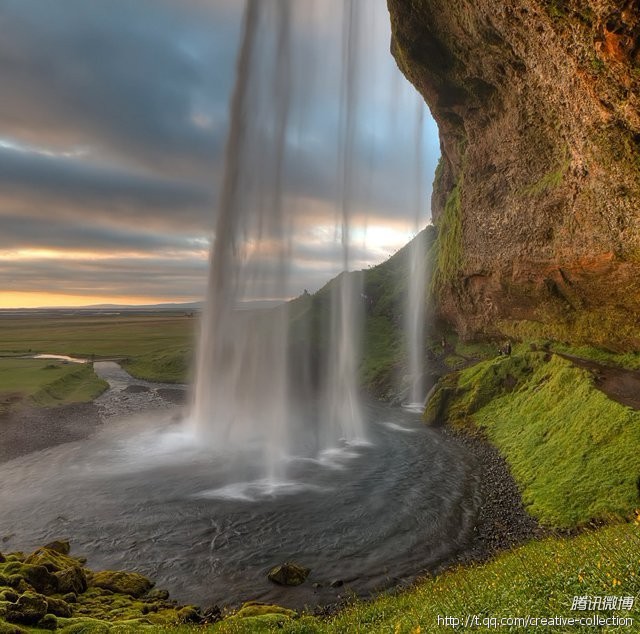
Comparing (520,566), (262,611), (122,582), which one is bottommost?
(122,582)

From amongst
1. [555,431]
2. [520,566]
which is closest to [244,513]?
[520,566]

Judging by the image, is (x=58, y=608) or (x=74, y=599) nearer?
(x=58, y=608)

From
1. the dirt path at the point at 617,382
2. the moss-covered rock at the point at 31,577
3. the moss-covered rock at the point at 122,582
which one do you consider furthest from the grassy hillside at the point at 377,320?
the moss-covered rock at the point at 31,577

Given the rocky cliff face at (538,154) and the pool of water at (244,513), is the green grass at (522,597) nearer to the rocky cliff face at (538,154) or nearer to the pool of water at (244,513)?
the pool of water at (244,513)

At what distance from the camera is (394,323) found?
248ft

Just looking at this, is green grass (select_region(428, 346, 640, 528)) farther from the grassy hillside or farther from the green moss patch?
the grassy hillside

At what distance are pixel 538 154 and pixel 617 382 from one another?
19544 millimetres

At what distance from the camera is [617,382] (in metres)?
27.0

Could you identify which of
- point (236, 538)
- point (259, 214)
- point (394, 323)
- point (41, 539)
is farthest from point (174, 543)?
point (394, 323)

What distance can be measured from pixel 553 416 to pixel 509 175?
2325 cm

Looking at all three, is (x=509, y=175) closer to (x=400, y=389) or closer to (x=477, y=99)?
(x=477, y=99)

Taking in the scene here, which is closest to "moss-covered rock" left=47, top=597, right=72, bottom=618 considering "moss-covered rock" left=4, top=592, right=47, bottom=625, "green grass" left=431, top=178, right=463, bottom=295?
"moss-covered rock" left=4, top=592, right=47, bottom=625

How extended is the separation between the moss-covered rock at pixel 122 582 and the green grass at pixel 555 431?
16330 mm

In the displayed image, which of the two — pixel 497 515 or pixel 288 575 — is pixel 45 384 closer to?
pixel 288 575
